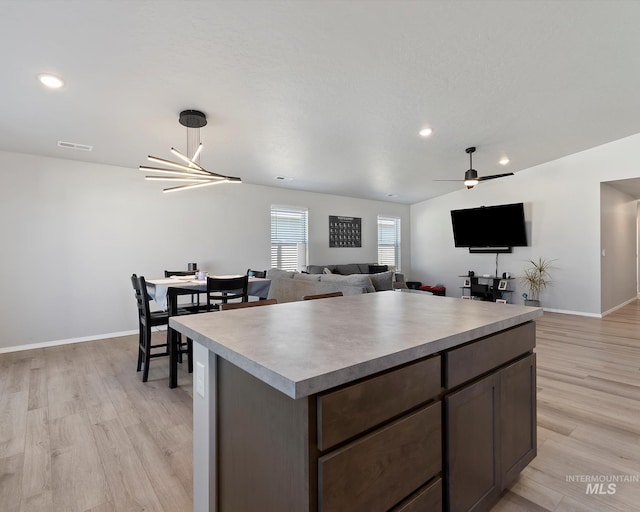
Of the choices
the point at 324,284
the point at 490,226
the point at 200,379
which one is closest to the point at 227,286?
the point at 324,284

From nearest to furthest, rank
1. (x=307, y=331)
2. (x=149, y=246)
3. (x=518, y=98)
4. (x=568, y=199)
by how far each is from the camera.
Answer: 1. (x=307, y=331)
2. (x=518, y=98)
3. (x=149, y=246)
4. (x=568, y=199)

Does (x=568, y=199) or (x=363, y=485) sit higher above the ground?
(x=568, y=199)

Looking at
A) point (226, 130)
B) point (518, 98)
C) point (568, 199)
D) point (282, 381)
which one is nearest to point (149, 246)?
point (226, 130)

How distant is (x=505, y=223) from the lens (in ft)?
22.8

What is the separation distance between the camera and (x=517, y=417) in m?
1.63

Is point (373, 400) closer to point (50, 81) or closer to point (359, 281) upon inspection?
point (359, 281)

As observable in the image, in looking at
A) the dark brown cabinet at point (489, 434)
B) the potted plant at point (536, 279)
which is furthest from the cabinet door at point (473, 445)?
the potted plant at point (536, 279)

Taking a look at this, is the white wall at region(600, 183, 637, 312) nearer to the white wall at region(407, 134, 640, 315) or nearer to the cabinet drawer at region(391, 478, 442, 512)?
the white wall at region(407, 134, 640, 315)

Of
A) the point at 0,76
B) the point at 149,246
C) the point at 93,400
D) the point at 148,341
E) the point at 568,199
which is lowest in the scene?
the point at 93,400

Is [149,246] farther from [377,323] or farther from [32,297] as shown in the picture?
[377,323]

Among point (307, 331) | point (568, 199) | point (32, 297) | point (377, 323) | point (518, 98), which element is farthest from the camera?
point (568, 199)

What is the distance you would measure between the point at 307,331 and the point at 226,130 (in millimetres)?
3401

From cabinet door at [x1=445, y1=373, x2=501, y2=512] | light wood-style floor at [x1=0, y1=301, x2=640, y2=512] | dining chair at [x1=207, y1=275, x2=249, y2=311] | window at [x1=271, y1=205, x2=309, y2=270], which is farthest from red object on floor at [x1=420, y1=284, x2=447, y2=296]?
cabinet door at [x1=445, y1=373, x2=501, y2=512]

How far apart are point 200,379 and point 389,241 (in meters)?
8.03
